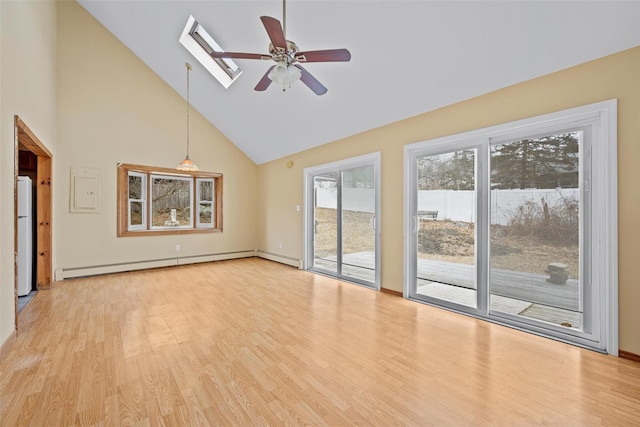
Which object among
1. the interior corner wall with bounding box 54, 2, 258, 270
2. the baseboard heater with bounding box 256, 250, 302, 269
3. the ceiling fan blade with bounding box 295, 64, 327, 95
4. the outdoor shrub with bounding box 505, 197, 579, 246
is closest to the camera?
the ceiling fan blade with bounding box 295, 64, 327, 95

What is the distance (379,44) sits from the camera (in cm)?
300

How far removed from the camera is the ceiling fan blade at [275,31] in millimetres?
1868

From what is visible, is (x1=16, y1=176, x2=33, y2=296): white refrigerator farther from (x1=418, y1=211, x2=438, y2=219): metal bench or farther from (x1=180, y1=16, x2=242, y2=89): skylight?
(x1=418, y1=211, x2=438, y2=219): metal bench

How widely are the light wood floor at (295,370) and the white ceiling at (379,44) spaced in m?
2.57

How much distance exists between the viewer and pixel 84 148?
16.2ft

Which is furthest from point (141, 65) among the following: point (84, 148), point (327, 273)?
point (327, 273)

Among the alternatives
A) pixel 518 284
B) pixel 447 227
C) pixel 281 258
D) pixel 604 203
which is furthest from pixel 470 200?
pixel 281 258

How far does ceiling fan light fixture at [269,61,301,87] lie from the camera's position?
2260 millimetres

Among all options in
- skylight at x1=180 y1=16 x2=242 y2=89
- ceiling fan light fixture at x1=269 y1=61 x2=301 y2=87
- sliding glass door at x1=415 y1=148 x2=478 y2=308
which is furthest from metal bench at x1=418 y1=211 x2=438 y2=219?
skylight at x1=180 y1=16 x2=242 y2=89

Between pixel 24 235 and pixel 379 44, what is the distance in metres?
5.13

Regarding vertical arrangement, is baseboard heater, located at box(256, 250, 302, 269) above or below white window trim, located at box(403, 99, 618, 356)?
below

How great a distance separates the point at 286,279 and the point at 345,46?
3.61 meters

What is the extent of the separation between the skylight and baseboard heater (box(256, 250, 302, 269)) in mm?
3584

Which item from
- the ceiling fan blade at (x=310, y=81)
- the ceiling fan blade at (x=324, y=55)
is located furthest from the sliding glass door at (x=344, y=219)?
the ceiling fan blade at (x=324, y=55)
